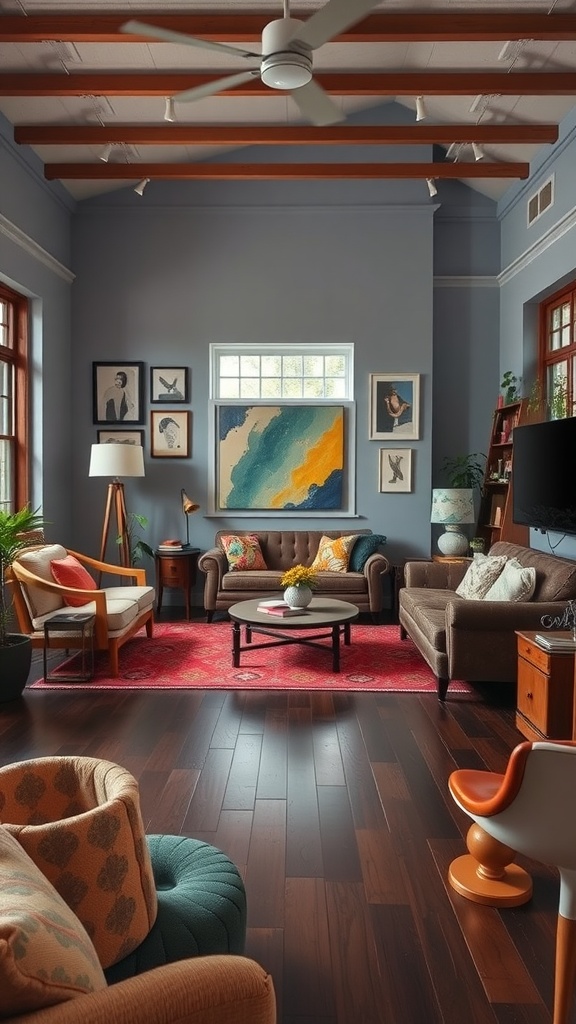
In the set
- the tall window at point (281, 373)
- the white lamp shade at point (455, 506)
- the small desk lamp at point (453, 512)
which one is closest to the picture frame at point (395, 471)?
the small desk lamp at point (453, 512)

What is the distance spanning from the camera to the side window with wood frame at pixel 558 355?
621cm

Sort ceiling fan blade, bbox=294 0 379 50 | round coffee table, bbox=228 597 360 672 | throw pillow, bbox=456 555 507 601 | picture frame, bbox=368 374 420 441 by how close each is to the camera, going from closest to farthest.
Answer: ceiling fan blade, bbox=294 0 379 50 → round coffee table, bbox=228 597 360 672 → throw pillow, bbox=456 555 507 601 → picture frame, bbox=368 374 420 441

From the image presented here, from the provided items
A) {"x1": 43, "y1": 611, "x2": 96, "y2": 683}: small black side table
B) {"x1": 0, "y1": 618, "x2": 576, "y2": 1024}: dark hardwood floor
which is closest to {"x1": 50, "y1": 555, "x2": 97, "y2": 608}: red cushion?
{"x1": 43, "y1": 611, "x2": 96, "y2": 683}: small black side table

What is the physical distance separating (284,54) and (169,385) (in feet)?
14.3

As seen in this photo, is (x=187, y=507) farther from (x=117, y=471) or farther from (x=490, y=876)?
(x=490, y=876)

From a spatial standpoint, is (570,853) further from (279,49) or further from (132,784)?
(279,49)

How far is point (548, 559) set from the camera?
4.73 metres

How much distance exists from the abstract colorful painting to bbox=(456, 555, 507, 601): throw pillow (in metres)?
2.43

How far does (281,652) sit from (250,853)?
3.04 m

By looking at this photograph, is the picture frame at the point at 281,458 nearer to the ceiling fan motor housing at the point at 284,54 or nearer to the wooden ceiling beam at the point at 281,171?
the wooden ceiling beam at the point at 281,171

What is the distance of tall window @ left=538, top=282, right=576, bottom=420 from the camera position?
6199 millimetres

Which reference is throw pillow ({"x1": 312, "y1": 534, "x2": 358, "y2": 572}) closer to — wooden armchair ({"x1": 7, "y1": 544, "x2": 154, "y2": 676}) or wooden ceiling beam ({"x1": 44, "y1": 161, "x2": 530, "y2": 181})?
wooden armchair ({"x1": 7, "y1": 544, "x2": 154, "y2": 676})

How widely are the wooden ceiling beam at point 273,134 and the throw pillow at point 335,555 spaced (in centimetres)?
342

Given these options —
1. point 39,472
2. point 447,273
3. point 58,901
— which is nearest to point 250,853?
point 58,901
